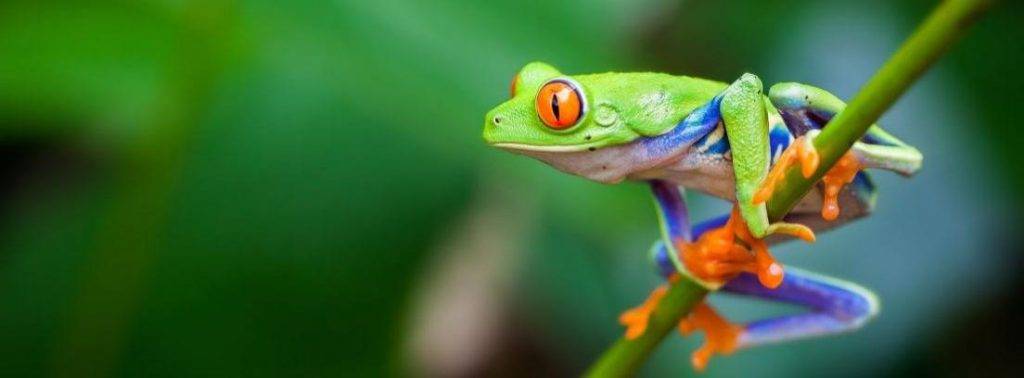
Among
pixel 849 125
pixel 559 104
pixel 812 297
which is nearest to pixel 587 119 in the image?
pixel 559 104

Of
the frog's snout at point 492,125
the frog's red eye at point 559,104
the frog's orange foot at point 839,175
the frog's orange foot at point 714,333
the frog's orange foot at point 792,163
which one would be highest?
the frog's red eye at point 559,104

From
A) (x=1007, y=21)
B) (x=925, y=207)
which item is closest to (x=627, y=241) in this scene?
(x=925, y=207)

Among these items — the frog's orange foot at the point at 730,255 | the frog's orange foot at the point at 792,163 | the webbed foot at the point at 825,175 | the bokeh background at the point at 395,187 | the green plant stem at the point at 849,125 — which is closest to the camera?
the green plant stem at the point at 849,125

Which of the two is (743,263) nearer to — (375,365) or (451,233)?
(375,365)

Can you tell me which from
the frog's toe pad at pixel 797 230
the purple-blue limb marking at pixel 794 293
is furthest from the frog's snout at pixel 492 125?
the frog's toe pad at pixel 797 230

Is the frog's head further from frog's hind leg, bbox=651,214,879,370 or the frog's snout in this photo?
frog's hind leg, bbox=651,214,879,370

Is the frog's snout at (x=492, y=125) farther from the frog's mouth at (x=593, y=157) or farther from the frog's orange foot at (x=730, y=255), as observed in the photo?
the frog's orange foot at (x=730, y=255)

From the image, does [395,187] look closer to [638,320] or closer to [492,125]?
[492,125]
